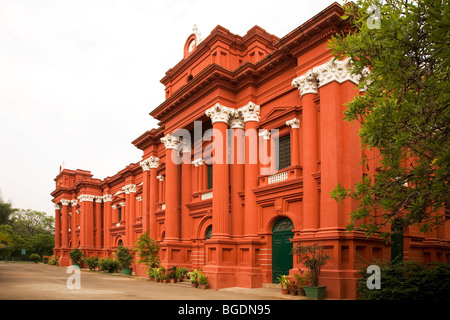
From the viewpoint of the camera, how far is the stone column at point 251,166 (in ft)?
55.9

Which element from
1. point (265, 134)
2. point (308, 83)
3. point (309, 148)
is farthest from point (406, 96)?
point (265, 134)

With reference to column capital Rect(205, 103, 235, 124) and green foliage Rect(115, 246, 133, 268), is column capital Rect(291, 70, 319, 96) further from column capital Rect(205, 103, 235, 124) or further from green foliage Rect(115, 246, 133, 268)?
green foliage Rect(115, 246, 133, 268)

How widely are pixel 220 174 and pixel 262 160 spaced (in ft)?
6.37

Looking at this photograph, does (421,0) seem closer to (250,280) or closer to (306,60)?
(306,60)

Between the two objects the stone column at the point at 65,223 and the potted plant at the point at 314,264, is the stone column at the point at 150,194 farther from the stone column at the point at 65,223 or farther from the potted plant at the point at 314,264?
the stone column at the point at 65,223

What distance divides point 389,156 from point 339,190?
4.15ft

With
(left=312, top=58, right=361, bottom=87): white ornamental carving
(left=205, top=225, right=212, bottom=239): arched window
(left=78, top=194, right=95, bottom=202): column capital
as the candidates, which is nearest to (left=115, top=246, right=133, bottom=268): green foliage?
(left=205, top=225, right=212, bottom=239): arched window

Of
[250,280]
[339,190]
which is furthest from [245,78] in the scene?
[339,190]

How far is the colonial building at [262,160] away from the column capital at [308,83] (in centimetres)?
4

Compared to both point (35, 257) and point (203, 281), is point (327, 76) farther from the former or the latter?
point (35, 257)

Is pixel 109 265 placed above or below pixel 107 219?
below

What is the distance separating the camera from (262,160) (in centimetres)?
1738

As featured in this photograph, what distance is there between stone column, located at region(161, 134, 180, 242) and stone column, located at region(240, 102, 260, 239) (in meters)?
5.18

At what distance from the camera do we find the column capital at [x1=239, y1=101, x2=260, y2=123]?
17.8 metres
